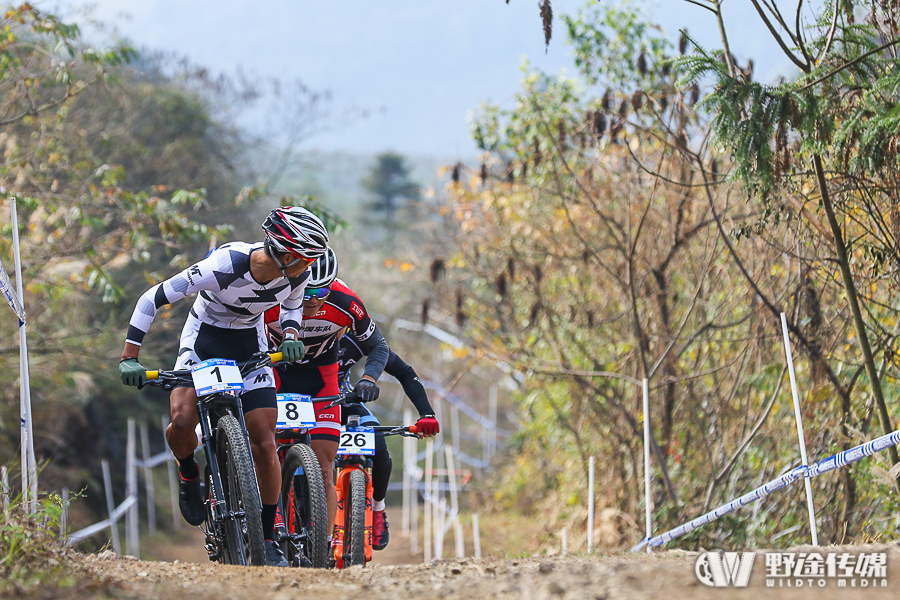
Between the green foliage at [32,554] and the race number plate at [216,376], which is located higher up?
the race number plate at [216,376]

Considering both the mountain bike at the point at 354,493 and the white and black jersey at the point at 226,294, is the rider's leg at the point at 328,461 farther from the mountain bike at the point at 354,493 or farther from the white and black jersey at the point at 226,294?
the white and black jersey at the point at 226,294

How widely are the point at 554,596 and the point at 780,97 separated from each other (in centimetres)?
373

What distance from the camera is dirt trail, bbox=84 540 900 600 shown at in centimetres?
345

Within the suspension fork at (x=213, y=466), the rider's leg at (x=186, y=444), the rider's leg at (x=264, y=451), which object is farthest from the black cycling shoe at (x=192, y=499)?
the rider's leg at (x=264, y=451)

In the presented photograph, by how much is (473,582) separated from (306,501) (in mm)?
1935

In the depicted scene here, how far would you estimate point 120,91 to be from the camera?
21.4 meters

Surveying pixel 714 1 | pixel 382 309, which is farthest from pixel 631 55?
pixel 382 309

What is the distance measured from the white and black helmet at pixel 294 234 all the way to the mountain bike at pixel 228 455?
585 millimetres

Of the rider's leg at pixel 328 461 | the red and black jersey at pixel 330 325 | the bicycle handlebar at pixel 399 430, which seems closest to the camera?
the rider's leg at pixel 328 461

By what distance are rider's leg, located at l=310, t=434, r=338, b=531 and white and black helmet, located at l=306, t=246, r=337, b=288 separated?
3.22 feet

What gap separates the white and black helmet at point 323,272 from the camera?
564 cm

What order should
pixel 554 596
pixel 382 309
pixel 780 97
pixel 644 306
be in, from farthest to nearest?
pixel 382 309 < pixel 644 306 < pixel 780 97 < pixel 554 596

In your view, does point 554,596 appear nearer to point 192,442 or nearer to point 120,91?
point 192,442
